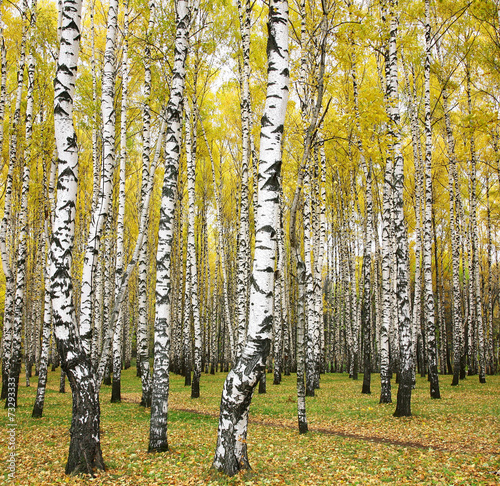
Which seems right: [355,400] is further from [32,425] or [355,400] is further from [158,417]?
[32,425]

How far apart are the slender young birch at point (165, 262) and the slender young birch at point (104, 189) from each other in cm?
105

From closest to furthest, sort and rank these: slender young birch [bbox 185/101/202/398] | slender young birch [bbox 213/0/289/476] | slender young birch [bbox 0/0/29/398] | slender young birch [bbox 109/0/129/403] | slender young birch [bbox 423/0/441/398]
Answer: slender young birch [bbox 213/0/289/476] → slender young birch [bbox 109/0/129/403] → slender young birch [bbox 0/0/29/398] → slender young birch [bbox 423/0/441/398] → slender young birch [bbox 185/101/202/398]

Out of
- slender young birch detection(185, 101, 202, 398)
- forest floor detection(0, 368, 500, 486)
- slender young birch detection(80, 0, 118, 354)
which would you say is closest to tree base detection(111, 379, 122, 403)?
forest floor detection(0, 368, 500, 486)

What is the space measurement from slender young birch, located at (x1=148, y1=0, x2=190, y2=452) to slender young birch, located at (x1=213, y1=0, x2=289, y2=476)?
156 centimetres

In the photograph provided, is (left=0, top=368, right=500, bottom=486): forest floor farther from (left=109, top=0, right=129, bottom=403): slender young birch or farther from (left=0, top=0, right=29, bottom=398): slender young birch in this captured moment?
(left=0, top=0, right=29, bottom=398): slender young birch

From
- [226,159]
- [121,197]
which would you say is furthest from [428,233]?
[226,159]

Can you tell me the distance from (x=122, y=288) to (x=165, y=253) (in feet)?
6.73

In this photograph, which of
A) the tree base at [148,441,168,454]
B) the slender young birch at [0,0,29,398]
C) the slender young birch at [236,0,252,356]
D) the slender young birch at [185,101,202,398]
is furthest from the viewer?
the slender young birch at [185,101,202,398]

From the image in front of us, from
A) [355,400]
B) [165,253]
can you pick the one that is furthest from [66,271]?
[355,400]

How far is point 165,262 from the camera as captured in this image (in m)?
5.76

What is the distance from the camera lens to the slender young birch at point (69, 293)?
183 inches

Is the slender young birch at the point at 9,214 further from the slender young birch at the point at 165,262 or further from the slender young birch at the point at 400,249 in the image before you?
the slender young birch at the point at 400,249

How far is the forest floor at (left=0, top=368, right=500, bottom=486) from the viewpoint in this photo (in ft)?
15.1

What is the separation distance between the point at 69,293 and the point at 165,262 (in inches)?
58.5
